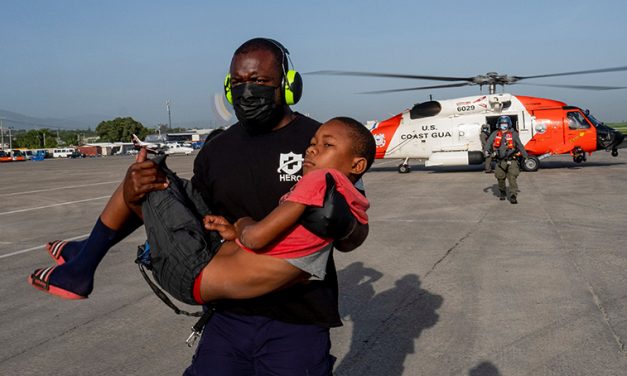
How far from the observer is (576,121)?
2177 cm

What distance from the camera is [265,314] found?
2334mm

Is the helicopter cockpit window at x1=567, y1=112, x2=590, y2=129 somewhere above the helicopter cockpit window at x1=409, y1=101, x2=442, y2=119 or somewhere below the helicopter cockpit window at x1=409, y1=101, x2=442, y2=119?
below

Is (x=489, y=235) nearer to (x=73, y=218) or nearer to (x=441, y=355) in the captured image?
(x=441, y=355)

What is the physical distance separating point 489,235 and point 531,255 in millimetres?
1611

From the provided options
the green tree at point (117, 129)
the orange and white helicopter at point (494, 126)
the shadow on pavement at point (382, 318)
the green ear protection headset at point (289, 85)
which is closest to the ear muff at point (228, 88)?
the green ear protection headset at point (289, 85)

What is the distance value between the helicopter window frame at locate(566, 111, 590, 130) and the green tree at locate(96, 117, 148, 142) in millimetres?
119642

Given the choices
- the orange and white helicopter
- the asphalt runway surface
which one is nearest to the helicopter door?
the orange and white helicopter

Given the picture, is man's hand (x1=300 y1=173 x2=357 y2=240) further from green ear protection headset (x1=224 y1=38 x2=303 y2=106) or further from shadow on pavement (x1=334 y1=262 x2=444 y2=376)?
shadow on pavement (x1=334 y1=262 x2=444 y2=376)

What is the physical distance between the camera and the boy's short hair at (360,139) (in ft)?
7.53

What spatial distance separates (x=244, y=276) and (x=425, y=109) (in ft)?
71.6

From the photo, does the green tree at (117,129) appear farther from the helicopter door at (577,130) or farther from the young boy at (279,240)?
the young boy at (279,240)

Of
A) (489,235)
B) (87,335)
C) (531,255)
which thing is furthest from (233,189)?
(489,235)

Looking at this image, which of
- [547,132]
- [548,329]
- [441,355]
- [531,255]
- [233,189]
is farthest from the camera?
[547,132]

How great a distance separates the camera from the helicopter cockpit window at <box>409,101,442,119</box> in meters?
22.9
